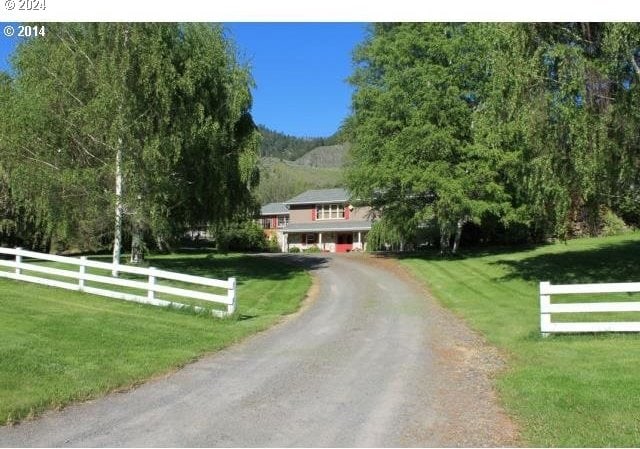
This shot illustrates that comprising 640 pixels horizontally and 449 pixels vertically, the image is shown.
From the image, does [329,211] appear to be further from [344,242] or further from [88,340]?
[88,340]

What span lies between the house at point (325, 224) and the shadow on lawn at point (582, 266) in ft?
93.2

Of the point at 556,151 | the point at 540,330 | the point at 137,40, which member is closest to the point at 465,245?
the point at 556,151

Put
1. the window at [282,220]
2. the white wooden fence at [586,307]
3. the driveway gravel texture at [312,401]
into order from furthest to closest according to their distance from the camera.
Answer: the window at [282,220]
the white wooden fence at [586,307]
the driveway gravel texture at [312,401]

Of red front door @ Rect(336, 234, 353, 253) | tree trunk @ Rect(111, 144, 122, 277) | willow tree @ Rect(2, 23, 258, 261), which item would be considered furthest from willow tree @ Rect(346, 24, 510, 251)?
red front door @ Rect(336, 234, 353, 253)

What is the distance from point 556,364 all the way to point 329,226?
49.7m

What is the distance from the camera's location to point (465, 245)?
4375 cm

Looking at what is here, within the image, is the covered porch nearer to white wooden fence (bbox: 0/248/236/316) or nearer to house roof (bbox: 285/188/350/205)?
house roof (bbox: 285/188/350/205)

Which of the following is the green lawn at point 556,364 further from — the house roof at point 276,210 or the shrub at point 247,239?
the house roof at point 276,210

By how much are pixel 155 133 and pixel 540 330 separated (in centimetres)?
1470

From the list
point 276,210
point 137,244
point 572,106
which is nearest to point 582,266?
point 572,106

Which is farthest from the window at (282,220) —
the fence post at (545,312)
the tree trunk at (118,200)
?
the fence post at (545,312)

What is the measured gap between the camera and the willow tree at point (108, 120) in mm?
20547

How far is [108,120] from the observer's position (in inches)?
808

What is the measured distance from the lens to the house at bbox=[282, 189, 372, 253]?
5831cm
